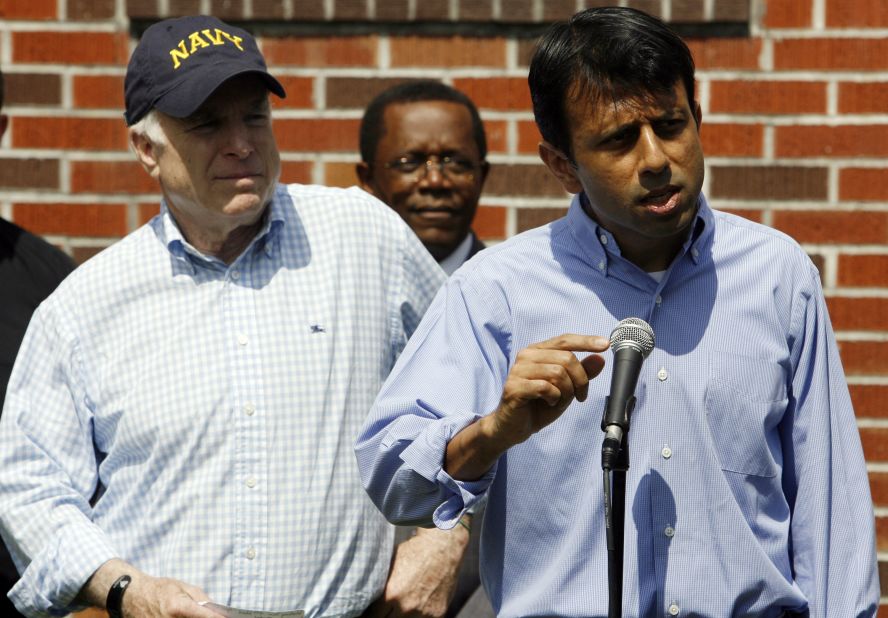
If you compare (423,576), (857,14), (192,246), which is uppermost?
(857,14)

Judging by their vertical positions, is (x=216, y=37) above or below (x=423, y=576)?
above

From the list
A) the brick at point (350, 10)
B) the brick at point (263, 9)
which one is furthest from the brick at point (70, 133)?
the brick at point (350, 10)

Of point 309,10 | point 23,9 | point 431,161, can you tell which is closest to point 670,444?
point 431,161

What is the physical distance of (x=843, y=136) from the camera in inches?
183

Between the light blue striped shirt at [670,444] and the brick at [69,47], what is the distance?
2.36m

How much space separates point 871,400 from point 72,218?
2.69 metres

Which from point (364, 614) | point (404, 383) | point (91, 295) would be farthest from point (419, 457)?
point (91, 295)

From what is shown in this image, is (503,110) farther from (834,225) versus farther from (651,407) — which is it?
(651,407)

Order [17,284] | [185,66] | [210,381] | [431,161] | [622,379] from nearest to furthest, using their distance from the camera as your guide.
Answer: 1. [622,379]
2. [210,381]
3. [185,66]
4. [17,284]
5. [431,161]

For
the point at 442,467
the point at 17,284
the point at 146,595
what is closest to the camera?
the point at 442,467

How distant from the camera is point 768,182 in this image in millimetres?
4703

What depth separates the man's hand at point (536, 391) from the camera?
Answer: 2.47 meters

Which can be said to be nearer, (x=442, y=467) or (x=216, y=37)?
(x=442, y=467)

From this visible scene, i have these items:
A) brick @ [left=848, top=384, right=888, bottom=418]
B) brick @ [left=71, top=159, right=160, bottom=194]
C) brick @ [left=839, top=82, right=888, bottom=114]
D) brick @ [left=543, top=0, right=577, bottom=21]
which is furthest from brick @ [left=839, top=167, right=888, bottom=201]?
brick @ [left=71, top=159, right=160, bottom=194]
